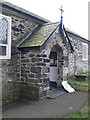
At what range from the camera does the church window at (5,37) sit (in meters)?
6.13

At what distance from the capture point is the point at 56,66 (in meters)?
8.88

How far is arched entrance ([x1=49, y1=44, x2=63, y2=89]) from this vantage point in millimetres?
8461

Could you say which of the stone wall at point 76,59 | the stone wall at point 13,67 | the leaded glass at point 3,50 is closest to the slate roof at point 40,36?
the stone wall at point 13,67

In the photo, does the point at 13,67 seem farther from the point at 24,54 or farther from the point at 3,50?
the point at 3,50

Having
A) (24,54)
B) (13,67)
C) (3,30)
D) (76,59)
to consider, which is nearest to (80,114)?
(13,67)

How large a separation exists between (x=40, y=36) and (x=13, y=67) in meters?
1.99

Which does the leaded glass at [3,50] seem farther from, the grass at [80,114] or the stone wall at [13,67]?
the grass at [80,114]

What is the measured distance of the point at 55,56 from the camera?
29.3 feet

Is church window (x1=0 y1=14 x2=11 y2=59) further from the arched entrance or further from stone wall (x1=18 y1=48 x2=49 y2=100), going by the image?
the arched entrance

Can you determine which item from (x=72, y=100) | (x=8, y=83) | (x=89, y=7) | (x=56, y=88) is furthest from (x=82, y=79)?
(x=89, y=7)

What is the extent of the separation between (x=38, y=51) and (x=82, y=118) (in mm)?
3301

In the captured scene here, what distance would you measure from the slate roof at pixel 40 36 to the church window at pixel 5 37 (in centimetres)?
77

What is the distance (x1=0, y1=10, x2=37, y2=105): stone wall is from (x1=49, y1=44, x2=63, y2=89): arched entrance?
230cm

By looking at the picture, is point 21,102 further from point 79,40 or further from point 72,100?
point 79,40
